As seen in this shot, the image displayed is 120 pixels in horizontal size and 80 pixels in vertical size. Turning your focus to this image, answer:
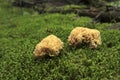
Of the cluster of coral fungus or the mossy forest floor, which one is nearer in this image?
the mossy forest floor

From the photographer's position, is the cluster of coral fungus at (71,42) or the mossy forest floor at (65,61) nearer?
the mossy forest floor at (65,61)

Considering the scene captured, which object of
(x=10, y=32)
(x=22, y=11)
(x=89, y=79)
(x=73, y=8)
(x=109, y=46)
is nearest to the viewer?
(x=89, y=79)

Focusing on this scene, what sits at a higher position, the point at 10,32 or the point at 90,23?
the point at 90,23

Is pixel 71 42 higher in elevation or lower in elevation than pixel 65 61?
higher

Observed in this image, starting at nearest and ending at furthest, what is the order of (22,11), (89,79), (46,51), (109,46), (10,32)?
(89,79)
(46,51)
(109,46)
(10,32)
(22,11)

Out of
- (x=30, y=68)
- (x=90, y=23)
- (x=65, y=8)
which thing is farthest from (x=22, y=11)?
(x=30, y=68)

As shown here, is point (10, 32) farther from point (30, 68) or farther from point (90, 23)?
point (30, 68)

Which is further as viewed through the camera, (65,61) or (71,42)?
(71,42)

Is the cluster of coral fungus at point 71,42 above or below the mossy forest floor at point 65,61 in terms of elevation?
above

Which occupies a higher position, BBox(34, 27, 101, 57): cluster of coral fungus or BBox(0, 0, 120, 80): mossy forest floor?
BBox(34, 27, 101, 57): cluster of coral fungus

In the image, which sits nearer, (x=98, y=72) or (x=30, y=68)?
→ (x=98, y=72)
